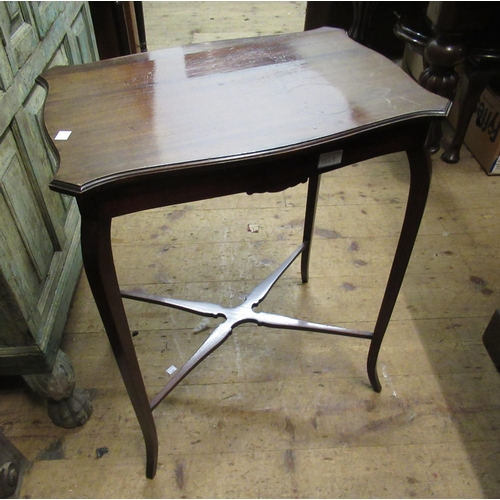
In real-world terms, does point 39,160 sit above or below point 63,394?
Result: above

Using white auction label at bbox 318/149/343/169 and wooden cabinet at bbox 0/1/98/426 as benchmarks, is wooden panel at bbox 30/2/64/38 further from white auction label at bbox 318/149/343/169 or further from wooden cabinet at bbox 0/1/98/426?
white auction label at bbox 318/149/343/169

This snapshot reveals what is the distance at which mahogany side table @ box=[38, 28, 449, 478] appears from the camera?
1.94 feet

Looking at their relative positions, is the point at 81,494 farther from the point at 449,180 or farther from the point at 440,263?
the point at 449,180

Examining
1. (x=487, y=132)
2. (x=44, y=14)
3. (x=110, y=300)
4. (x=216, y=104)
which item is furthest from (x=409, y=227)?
(x=487, y=132)

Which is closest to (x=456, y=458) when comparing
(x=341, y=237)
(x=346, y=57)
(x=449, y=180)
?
(x=341, y=237)

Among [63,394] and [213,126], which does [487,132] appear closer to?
[213,126]

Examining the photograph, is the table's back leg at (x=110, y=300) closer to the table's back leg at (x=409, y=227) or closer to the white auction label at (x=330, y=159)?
the white auction label at (x=330, y=159)

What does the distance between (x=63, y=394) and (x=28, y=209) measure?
0.40 meters

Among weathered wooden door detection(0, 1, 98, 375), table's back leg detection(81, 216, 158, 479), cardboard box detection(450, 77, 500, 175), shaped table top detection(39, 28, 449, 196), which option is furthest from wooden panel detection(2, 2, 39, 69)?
cardboard box detection(450, 77, 500, 175)

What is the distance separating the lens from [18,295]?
858mm

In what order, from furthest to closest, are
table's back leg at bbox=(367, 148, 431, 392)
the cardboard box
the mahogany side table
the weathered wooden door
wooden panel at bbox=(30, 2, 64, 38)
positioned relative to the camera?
the cardboard box → wooden panel at bbox=(30, 2, 64, 38) → the weathered wooden door → table's back leg at bbox=(367, 148, 431, 392) → the mahogany side table

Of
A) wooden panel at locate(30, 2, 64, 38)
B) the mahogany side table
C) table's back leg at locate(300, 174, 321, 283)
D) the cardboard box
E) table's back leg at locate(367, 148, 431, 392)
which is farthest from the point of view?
the cardboard box

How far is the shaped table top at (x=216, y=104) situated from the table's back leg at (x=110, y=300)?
74mm

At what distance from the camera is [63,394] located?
972 mm
